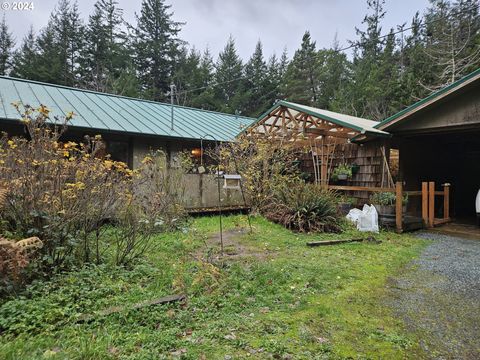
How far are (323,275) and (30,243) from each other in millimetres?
3689

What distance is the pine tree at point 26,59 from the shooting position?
20.1 m

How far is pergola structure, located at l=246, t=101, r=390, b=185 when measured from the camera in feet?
29.7

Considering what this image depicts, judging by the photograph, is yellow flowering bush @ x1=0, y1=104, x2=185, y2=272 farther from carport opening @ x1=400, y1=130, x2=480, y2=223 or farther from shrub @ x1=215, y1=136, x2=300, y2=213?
carport opening @ x1=400, y1=130, x2=480, y2=223

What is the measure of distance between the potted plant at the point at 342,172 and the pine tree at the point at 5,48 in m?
25.7

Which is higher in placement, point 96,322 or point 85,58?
point 85,58

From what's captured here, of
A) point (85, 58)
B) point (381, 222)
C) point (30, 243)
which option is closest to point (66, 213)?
point (30, 243)

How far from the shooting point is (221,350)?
2312 mm

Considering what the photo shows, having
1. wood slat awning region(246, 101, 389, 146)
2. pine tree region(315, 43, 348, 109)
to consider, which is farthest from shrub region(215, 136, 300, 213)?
pine tree region(315, 43, 348, 109)

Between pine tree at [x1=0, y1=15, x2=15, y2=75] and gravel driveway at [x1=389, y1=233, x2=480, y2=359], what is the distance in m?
28.6

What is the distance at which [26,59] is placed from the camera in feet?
68.5

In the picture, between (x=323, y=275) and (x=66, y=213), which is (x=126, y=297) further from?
(x=323, y=275)

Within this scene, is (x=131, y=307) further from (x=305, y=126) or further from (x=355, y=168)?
(x=355, y=168)

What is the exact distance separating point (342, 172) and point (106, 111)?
26.9 ft

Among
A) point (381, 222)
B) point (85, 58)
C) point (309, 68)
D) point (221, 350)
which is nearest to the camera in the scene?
point (221, 350)
